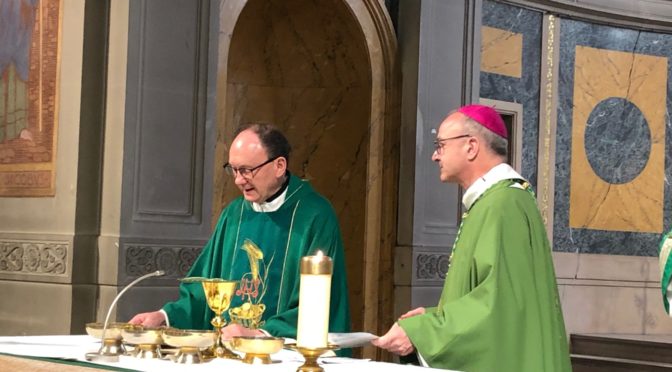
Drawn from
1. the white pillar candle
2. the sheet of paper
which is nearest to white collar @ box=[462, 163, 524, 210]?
the sheet of paper

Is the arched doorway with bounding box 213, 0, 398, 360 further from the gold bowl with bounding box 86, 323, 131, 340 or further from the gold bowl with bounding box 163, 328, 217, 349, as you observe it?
the gold bowl with bounding box 163, 328, 217, 349

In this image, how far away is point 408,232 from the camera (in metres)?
8.28

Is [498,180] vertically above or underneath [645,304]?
above

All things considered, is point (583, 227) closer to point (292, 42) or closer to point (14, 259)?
point (292, 42)

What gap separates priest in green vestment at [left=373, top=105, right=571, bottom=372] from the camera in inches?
155

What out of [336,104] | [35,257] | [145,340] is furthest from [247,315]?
[336,104]

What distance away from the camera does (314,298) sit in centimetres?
255

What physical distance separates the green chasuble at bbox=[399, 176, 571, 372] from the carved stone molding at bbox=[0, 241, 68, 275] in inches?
119

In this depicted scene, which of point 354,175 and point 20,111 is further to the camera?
point 354,175

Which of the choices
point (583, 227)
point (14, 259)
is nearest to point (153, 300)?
point (14, 259)

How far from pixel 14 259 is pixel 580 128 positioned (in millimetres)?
5623

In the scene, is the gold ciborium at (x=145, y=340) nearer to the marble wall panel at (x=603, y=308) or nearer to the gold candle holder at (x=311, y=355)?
the gold candle holder at (x=311, y=355)

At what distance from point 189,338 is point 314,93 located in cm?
564

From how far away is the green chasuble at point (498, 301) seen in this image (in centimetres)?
394
